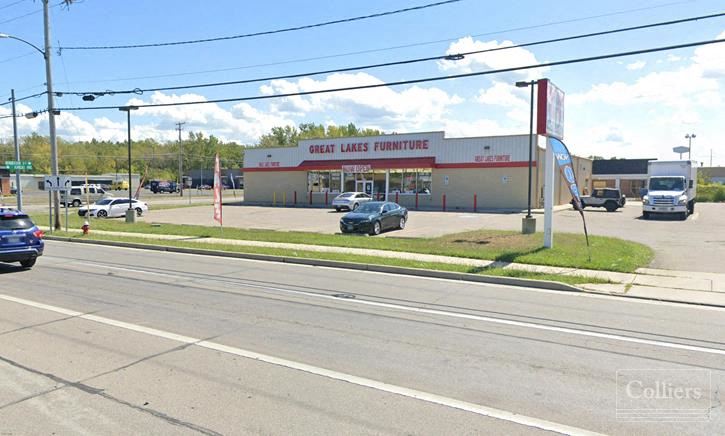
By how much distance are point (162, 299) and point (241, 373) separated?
4.31m

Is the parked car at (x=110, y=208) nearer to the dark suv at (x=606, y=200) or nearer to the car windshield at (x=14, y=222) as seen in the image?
the car windshield at (x=14, y=222)

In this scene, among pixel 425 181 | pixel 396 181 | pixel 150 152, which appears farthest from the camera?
pixel 150 152

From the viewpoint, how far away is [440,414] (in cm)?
434

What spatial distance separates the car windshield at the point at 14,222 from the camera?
472 inches

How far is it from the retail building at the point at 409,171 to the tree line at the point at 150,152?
177 feet

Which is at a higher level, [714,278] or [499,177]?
[499,177]

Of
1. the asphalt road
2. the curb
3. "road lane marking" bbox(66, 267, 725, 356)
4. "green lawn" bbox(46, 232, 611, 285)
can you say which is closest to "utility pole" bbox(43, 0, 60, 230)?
"green lawn" bbox(46, 232, 611, 285)

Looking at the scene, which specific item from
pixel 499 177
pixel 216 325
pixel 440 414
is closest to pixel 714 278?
pixel 440 414

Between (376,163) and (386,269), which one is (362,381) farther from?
(376,163)

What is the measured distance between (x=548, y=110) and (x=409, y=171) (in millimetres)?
24249

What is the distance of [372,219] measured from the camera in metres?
20.8

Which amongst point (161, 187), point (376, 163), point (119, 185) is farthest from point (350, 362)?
point (119, 185)

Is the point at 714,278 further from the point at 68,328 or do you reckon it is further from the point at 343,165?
the point at 343,165

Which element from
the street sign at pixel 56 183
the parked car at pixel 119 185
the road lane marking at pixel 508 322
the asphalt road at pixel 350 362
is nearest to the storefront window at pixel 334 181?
the street sign at pixel 56 183
